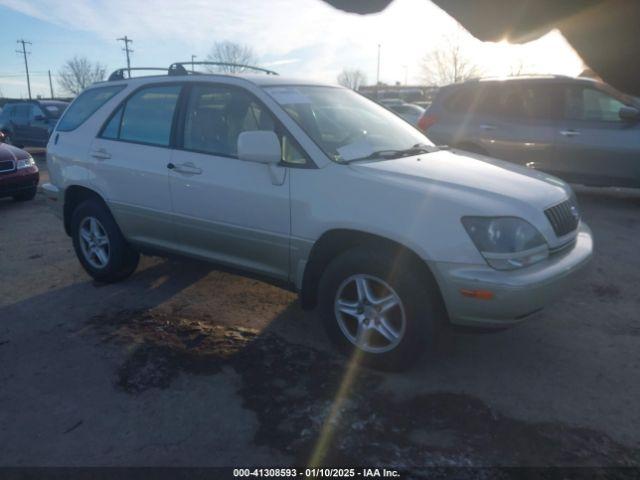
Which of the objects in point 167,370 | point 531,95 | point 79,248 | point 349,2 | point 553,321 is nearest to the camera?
point 349,2

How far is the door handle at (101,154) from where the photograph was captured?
14.4ft

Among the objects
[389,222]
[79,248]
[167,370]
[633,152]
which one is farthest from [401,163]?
[633,152]

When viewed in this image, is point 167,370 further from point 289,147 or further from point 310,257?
point 289,147

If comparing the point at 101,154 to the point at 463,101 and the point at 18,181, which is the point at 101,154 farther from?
the point at 463,101

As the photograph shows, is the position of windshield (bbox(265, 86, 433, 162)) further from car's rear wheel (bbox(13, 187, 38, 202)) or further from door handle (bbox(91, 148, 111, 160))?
car's rear wheel (bbox(13, 187, 38, 202))

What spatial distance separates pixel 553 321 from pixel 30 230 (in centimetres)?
615

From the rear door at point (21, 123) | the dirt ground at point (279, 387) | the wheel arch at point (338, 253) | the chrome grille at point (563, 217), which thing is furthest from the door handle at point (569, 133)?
the rear door at point (21, 123)

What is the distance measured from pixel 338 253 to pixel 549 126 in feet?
17.1

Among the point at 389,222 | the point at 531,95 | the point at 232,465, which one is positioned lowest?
the point at 232,465

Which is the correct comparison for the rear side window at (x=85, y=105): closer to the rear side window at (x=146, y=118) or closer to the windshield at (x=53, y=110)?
the rear side window at (x=146, y=118)

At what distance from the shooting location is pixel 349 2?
0.81 meters

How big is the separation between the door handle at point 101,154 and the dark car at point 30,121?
1269cm

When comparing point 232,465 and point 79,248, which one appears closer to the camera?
point 232,465

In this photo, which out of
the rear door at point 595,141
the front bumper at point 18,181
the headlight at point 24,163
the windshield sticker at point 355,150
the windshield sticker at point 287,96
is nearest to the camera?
the windshield sticker at point 355,150
